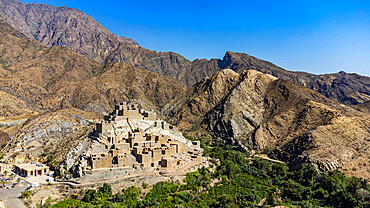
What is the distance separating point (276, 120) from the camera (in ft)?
284

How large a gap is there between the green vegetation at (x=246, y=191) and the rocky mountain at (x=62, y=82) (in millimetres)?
69999

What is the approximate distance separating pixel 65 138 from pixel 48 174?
1223 cm

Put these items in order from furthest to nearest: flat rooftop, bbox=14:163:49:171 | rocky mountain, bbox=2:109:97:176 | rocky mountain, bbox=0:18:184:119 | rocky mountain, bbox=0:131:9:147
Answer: rocky mountain, bbox=0:18:184:119 → rocky mountain, bbox=0:131:9:147 → rocky mountain, bbox=2:109:97:176 → flat rooftop, bbox=14:163:49:171

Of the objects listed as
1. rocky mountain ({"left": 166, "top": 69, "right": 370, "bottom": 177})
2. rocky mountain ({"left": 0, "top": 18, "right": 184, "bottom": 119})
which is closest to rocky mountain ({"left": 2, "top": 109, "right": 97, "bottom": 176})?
rocky mountain ({"left": 0, "top": 18, "right": 184, "bottom": 119})

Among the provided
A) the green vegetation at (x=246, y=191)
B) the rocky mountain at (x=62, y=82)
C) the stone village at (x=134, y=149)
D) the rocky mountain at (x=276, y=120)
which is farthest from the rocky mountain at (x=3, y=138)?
the rocky mountain at (x=276, y=120)

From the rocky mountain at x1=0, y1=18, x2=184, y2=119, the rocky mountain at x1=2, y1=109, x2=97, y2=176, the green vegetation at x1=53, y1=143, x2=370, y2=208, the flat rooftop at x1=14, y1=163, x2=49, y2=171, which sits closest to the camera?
the green vegetation at x1=53, y1=143, x2=370, y2=208

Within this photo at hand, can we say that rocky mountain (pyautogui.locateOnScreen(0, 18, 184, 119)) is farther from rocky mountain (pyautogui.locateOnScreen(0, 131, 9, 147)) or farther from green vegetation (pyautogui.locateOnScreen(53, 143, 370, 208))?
green vegetation (pyautogui.locateOnScreen(53, 143, 370, 208))

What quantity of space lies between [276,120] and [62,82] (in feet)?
334

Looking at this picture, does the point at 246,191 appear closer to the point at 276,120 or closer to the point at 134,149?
the point at 134,149

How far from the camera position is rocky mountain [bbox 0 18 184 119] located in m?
110

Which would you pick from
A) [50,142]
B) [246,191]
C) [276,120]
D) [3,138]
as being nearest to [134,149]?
[246,191]

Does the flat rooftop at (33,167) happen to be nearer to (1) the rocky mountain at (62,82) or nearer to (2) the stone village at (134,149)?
(2) the stone village at (134,149)

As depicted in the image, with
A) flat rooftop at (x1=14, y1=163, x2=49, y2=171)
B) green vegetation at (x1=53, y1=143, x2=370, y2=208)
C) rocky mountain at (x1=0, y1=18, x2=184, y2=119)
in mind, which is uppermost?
rocky mountain at (x1=0, y1=18, x2=184, y2=119)

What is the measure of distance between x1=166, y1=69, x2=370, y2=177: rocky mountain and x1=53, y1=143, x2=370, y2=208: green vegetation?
822 cm
